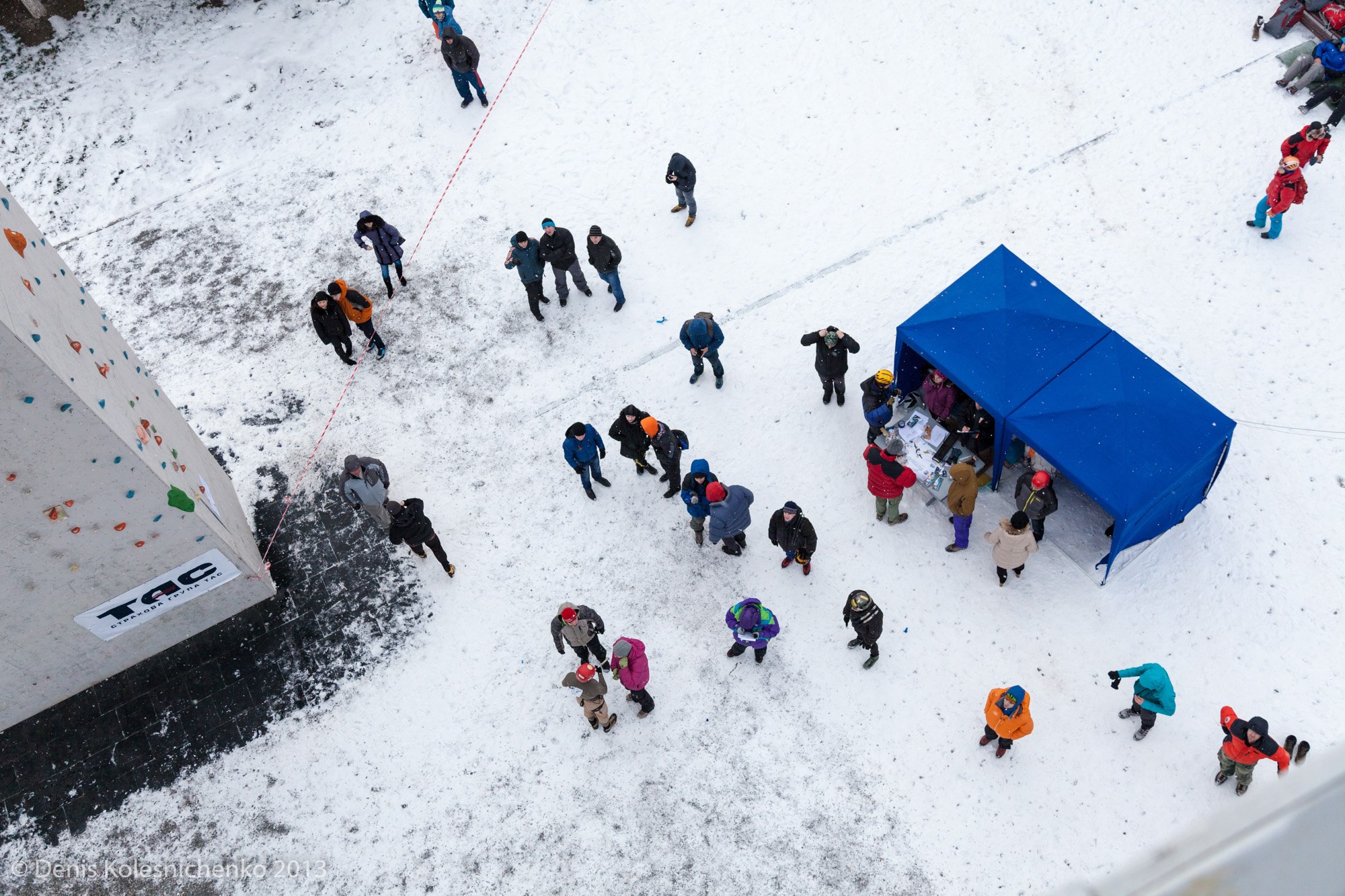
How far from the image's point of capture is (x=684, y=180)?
42.8 feet

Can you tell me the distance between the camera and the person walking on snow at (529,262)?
1218 cm

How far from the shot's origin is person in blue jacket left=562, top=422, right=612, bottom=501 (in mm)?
10633

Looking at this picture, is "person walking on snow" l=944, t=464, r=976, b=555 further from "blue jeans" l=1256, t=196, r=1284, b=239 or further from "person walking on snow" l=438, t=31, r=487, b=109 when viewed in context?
"person walking on snow" l=438, t=31, r=487, b=109

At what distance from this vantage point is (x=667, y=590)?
10.9 metres

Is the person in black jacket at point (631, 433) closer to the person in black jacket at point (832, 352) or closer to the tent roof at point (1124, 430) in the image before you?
the person in black jacket at point (832, 352)

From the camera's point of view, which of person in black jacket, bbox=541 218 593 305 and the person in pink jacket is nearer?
the person in pink jacket

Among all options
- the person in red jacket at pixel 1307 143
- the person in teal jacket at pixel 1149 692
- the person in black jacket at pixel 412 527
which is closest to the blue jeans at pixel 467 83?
the person in black jacket at pixel 412 527

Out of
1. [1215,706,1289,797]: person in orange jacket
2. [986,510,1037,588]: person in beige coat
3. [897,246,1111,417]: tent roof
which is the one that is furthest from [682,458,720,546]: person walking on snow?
[1215,706,1289,797]: person in orange jacket

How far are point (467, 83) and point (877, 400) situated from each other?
29.6 ft

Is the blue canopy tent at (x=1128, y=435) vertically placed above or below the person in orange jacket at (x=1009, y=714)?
above

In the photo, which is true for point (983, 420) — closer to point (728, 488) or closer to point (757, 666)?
point (728, 488)

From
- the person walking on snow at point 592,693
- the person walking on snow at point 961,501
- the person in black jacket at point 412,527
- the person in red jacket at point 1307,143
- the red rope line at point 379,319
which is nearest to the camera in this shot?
the person walking on snow at point 592,693

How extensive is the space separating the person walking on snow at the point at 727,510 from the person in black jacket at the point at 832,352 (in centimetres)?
204

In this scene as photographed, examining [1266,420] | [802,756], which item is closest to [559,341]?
[802,756]
